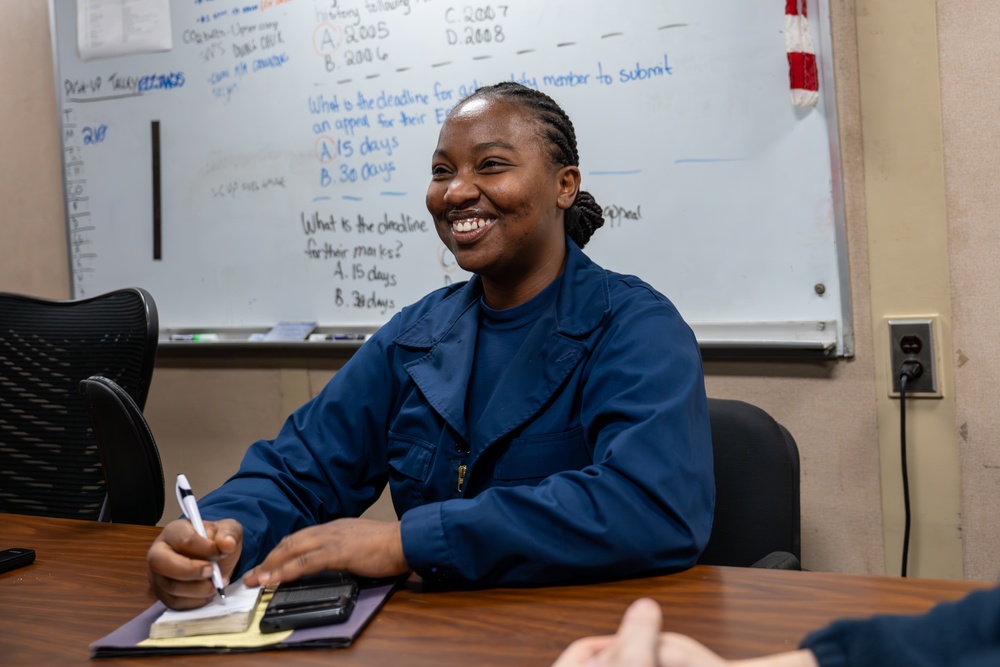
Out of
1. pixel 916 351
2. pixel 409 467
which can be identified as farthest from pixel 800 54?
pixel 409 467

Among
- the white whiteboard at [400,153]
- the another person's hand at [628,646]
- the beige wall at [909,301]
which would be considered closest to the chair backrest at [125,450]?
the another person's hand at [628,646]

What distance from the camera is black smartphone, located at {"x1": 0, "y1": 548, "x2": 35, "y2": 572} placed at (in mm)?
1288

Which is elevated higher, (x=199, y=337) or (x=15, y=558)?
(x=199, y=337)

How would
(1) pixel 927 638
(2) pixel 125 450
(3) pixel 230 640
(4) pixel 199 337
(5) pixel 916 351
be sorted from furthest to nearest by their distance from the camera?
(4) pixel 199 337
(5) pixel 916 351
(2) pixel 125 450
(3) pixel 230 640
(1) pixel 927 638

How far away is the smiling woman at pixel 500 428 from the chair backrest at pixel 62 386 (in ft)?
2.10

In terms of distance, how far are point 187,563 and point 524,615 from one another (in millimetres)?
387

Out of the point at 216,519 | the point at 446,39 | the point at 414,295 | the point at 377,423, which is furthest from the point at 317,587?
the point at 446,39

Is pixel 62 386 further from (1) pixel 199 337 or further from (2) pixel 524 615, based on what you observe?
→ (2) pixel 524 615

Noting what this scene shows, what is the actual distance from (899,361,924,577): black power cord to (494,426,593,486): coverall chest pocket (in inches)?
37.8

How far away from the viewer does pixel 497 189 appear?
4.83ft

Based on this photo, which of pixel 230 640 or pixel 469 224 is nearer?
pixel 230 640

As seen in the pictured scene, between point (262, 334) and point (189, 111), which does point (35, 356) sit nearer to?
point (262, 334)

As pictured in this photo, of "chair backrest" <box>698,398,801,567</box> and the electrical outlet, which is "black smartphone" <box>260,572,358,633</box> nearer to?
"chair backrest" <box>698,398,801,567</box>

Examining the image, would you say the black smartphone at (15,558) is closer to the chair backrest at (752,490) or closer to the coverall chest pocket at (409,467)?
the coverall chest pocket at (409,467)
